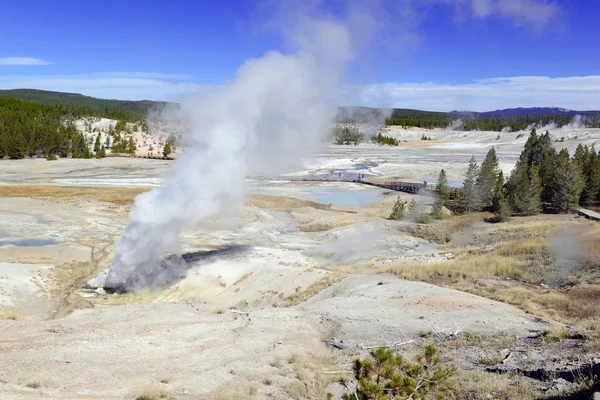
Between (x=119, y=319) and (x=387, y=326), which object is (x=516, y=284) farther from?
(x=119, y=319)

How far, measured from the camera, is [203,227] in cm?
3428

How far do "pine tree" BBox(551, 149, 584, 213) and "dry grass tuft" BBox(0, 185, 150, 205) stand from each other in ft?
120

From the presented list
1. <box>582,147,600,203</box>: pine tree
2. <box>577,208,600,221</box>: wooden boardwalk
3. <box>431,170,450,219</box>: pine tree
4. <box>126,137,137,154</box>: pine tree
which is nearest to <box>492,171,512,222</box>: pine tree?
<box>431,170,450,219</box>: pine tree

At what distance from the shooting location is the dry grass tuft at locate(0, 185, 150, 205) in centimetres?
4453

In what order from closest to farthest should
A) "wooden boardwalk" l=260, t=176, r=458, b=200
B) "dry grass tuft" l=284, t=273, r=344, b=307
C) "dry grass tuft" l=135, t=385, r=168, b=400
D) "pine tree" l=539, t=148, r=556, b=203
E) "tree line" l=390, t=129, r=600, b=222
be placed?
1. "dry grass tuft" l=135, t=385, r=168, b=400
2. "dry grass tuft" l=284, t=273, r=344, b=307
3. "tree line" l=390, t=129, r=600, b=222
4. "pine tree" l=539, t=148, r=556, b=203
5. "wooden boardwalk" l=260, t=176, r=458, b=200

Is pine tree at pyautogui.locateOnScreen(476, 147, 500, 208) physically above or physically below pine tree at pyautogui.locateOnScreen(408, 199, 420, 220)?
above

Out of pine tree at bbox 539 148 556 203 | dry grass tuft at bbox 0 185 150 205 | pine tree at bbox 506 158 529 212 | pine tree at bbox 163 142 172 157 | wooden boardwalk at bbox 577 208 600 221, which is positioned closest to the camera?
wooden boardwalk at bbox 577 208 600 221

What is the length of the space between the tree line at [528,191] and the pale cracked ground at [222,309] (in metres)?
6.64

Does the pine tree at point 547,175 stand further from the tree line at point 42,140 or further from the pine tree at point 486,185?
the tree line at point 42,140

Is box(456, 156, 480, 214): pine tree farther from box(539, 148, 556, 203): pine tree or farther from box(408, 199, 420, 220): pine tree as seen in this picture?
box(539, 148, 556, 203): pine tree

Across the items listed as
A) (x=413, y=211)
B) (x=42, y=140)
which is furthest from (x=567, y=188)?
(x=42, y=140)

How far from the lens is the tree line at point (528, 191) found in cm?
3772

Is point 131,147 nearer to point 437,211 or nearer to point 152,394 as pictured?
point 437,211

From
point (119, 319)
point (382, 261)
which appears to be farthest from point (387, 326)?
point (382, 261)
